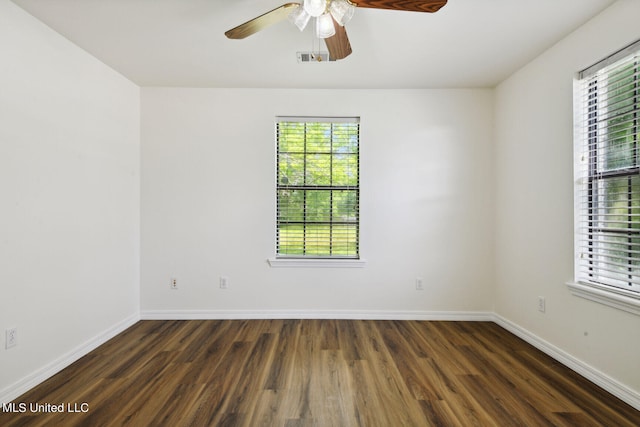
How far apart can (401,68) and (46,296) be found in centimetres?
338

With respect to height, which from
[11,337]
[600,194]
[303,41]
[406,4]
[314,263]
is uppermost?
[303,41]

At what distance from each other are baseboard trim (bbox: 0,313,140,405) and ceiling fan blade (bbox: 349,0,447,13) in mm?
3029

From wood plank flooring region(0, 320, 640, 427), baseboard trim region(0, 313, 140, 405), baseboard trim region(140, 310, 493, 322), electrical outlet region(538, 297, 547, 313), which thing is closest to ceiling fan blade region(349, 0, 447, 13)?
wood plank flooring region(0, 320, 640, 427)

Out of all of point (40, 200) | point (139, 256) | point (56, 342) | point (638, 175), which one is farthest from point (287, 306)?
point (638, 175)

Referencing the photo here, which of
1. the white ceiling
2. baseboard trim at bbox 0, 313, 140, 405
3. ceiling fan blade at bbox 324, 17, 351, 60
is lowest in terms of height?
baseboard trim at bbox 0, 313, 140, 405

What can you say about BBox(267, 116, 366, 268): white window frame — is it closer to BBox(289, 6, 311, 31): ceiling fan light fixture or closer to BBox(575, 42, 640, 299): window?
BBox(289, 6, 311, 31): ceiling fan light fixture

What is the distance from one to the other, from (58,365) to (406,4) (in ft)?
Result: 10.7

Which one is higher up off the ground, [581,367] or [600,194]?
[600,194]

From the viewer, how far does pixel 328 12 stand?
154 cm

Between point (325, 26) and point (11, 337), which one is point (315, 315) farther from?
point (325, 26)

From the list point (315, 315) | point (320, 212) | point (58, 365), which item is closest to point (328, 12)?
point (320, 212)

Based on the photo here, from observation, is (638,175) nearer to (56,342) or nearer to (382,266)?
(382,266)

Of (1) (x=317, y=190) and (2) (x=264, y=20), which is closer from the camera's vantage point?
(2) (x=264, y=20)

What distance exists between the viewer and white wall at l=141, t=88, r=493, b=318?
3.04 m
